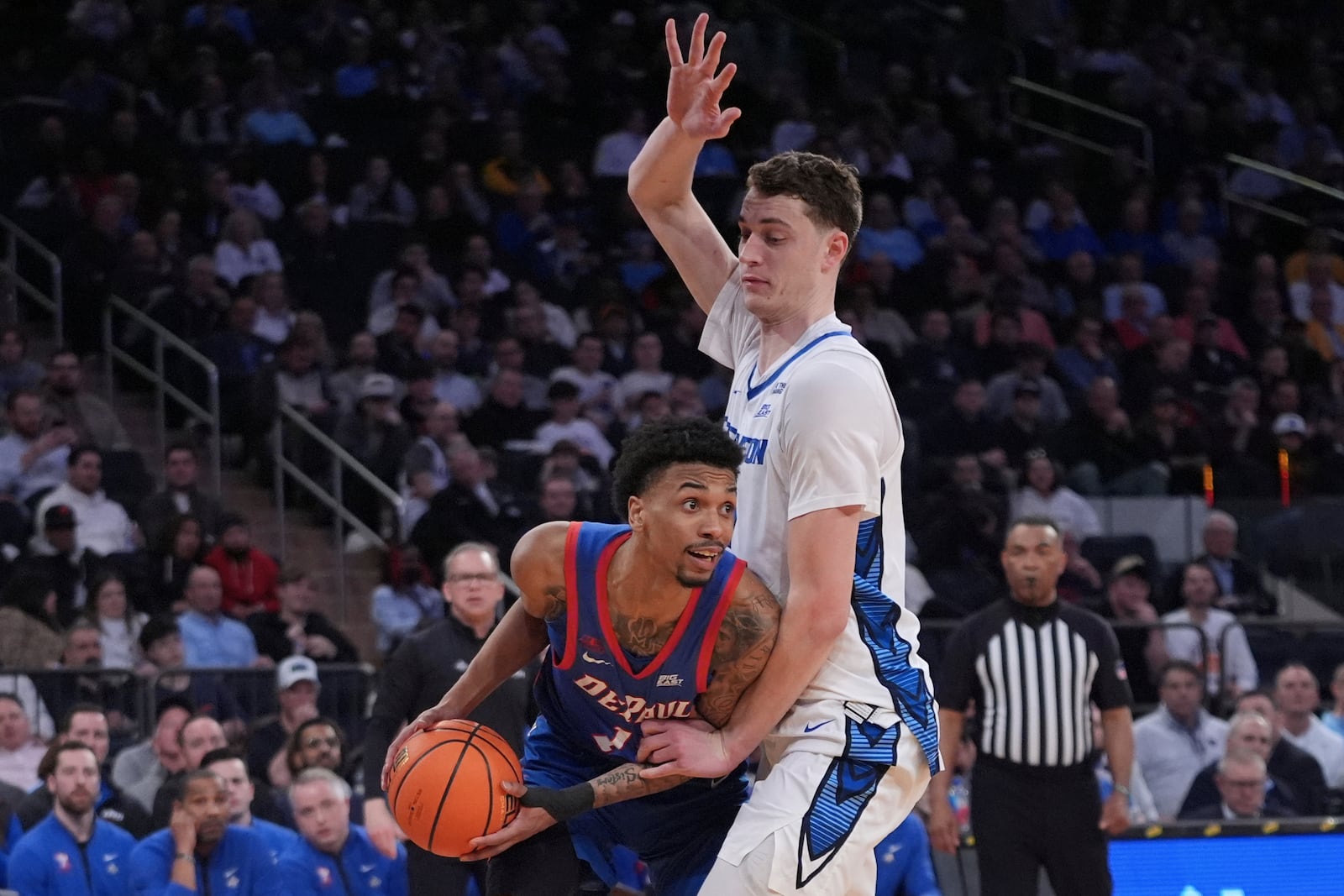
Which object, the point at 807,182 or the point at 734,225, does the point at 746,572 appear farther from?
the point at 734,225

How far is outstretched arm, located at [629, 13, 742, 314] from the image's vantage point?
4.61m

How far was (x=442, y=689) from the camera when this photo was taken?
7.92 metres

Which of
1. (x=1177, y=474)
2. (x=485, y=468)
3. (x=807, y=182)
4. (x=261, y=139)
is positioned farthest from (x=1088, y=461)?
(x=807, y=182)

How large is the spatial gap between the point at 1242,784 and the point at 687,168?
587cm

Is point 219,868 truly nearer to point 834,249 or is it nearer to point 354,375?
point 834,249

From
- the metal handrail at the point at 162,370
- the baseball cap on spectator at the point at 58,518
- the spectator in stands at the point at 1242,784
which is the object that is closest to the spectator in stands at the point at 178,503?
the baseball cap on spectator at the point at 58,518

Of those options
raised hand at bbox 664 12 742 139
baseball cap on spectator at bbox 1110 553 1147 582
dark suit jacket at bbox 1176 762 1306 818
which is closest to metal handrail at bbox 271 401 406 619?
baseball cap on spectator at bbox 1110 553 1147 582

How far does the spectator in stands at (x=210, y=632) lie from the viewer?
10.5 m

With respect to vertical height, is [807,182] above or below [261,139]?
below

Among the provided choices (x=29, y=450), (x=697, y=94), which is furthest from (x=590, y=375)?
(x=697, y=94)

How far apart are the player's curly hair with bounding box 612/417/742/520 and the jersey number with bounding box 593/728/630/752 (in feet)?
1.64

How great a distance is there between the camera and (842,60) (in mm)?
19344

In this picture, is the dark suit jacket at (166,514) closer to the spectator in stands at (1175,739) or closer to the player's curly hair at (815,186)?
the spectator in stands at (1175,739)

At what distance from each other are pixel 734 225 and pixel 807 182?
10.8 meters
